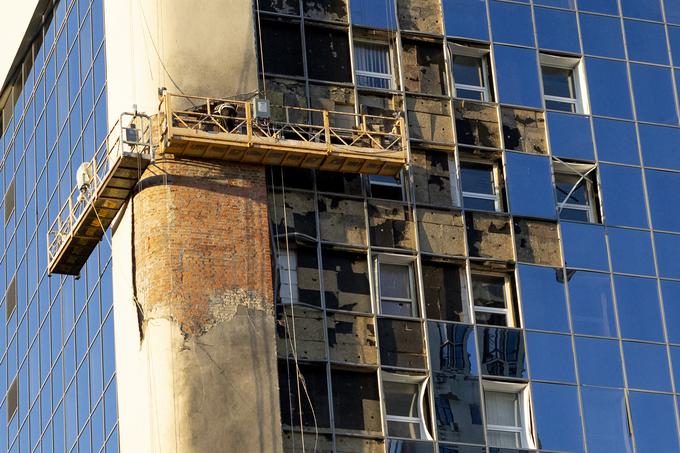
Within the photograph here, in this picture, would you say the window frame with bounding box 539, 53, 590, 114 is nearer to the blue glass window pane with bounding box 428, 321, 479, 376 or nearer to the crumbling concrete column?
the blue glass window pane with bounding box 428, 321, 479, 376

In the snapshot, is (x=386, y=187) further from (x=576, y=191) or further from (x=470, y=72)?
(x=576, y=191)

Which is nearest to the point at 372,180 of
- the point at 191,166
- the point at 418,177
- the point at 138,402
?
the point at 418,177

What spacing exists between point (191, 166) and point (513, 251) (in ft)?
26.9

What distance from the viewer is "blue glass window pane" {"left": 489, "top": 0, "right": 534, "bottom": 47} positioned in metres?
54.8

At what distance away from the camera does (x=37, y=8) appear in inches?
2448

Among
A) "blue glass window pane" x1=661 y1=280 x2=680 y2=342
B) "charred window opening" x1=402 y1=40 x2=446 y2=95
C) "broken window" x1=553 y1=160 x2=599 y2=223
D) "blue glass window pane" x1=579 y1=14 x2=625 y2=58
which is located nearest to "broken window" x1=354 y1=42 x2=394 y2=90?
"charred window opening" x1=402 y1=40 x2=446 y2=95

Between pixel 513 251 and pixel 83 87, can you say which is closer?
pixel 513 251

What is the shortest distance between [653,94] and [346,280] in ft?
35.5

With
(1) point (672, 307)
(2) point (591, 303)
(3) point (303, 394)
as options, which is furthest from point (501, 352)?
(3) point (303, 394)

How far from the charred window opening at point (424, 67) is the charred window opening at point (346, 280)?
5043 millimetres

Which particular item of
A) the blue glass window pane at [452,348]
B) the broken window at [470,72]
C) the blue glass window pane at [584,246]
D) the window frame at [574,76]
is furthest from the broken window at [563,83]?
the blue glass window pane at [452,348]

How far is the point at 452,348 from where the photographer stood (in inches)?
1982

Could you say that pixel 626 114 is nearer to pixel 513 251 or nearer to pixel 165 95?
pixel 513 251

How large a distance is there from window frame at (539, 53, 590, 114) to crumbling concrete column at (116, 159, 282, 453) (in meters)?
9.02
